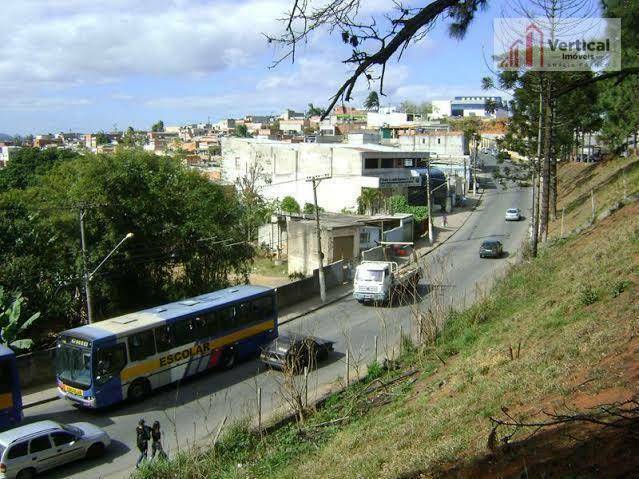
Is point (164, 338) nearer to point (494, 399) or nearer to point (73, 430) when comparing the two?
point (73, 430)

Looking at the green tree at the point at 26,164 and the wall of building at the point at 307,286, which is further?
the green tree at the point at 26,164

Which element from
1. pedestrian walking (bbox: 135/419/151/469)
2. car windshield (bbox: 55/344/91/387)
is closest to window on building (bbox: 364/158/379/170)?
car windshield (bbox: 55/344/91/387)

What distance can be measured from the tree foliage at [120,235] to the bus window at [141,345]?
623 centimetres

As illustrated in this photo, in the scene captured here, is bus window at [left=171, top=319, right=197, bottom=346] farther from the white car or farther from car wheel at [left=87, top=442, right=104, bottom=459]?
the white car

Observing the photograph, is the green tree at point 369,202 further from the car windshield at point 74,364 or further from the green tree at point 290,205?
the car windshield at point 74,364

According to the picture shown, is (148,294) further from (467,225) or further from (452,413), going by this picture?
(467,225)

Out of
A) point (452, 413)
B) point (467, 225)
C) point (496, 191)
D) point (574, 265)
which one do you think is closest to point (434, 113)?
point (496, 191)

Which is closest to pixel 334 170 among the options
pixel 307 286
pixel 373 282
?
pixel 307 286

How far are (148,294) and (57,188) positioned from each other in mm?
5811

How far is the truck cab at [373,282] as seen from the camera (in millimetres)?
28250

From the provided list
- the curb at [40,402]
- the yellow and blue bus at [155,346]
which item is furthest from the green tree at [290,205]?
the curb at [40,402]

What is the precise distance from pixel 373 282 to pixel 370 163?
26.7 m

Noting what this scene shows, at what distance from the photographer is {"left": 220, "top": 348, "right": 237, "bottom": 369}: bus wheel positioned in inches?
822

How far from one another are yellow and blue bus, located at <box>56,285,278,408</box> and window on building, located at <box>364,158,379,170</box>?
107 ft
